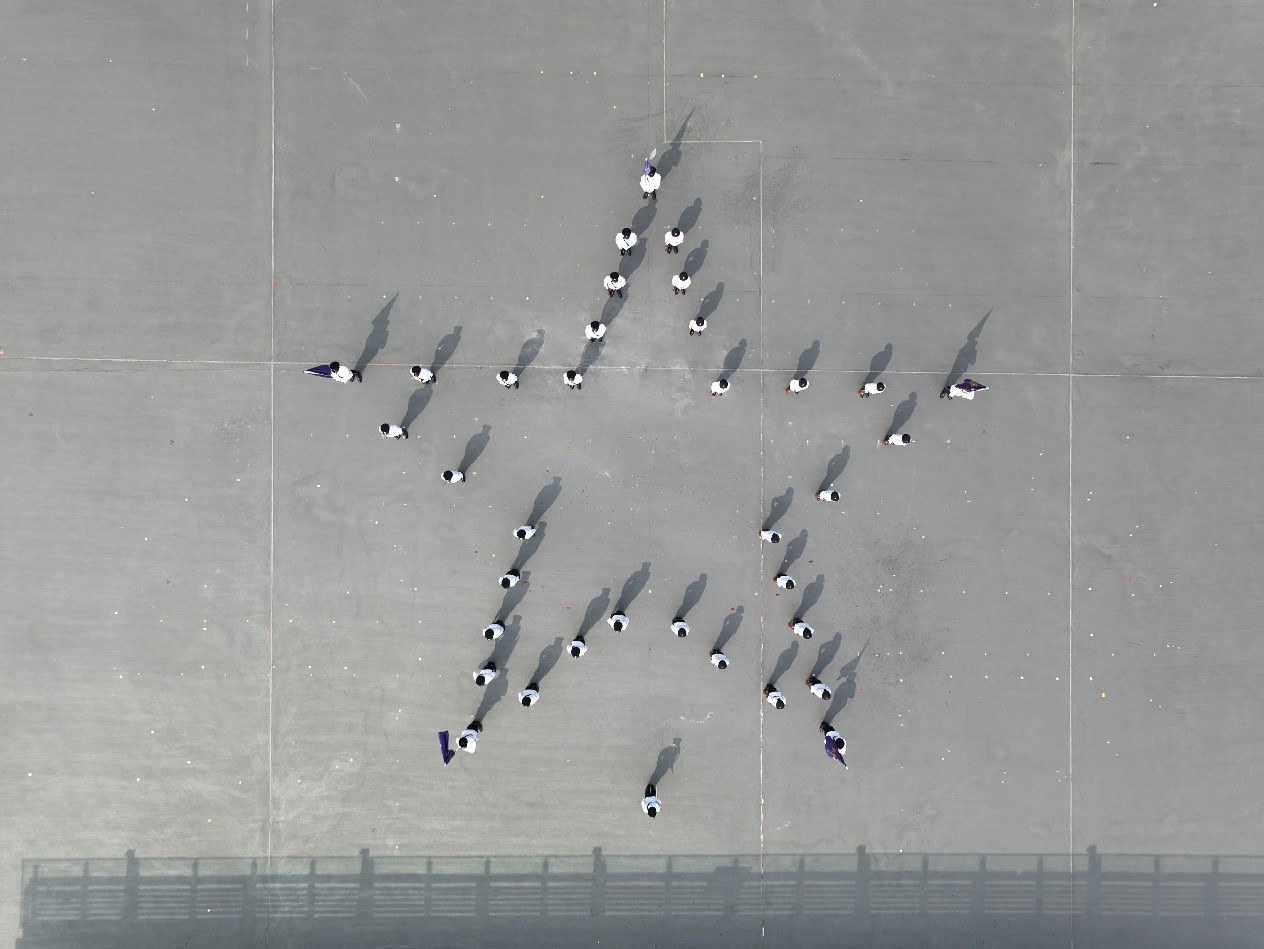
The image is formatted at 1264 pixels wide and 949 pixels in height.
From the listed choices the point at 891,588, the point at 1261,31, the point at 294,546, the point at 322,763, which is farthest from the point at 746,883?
the point at 1261,31

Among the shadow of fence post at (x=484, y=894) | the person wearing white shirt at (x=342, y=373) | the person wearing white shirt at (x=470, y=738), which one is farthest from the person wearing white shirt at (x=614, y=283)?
the shadow of fence post at (x=484, y=894)

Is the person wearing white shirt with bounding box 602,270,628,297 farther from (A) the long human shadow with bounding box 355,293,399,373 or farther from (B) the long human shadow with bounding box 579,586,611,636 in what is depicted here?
(B) the long human shadow with bounding box 579,586,611,636

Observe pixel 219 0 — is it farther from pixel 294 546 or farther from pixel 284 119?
pixel 294 546

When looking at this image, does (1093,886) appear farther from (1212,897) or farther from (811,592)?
(811,592)

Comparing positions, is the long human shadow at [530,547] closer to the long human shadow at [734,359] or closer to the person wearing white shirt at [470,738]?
the person wearing white shirt at [470,738]

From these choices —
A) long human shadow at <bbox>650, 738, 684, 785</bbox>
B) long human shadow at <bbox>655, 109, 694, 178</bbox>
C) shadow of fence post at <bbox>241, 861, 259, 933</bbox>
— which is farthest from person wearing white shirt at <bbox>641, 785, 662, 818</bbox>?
long human shadow at <bbox>655, 109, 694, 178</bbox>
